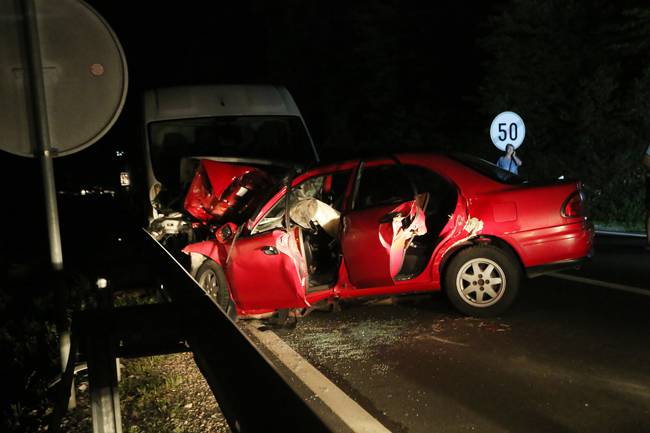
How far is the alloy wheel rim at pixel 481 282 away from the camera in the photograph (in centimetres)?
594

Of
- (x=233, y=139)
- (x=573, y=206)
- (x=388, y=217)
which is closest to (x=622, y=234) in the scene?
(x=573, y=206)

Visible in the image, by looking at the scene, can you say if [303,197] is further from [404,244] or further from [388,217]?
[404,244]

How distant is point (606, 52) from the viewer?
54.9ft

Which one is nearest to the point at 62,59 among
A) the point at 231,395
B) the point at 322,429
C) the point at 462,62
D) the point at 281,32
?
the point at 231,395

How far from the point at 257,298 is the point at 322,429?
413 cm

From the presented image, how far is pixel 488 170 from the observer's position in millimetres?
6277

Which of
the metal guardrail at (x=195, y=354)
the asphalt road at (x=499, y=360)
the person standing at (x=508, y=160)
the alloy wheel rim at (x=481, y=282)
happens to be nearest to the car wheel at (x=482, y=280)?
the alloy wheel rim at (x=481, y=282)

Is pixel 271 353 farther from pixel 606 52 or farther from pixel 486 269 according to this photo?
pixel 606 52

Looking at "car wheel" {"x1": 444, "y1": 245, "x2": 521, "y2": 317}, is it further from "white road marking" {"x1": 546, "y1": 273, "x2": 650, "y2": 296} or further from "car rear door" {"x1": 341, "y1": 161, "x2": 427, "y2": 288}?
"white road marking" {"x1": 546, "y1": 273, "x2": 650, "y2": 296}

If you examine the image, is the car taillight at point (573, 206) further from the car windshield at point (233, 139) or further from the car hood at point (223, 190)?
the car windshield at point (233, 139)

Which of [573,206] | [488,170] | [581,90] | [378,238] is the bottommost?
[378,238]

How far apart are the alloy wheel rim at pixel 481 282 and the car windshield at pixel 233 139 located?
4.59 m

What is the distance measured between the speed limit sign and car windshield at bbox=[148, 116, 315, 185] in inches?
180

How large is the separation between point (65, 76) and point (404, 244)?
343 centimetres
